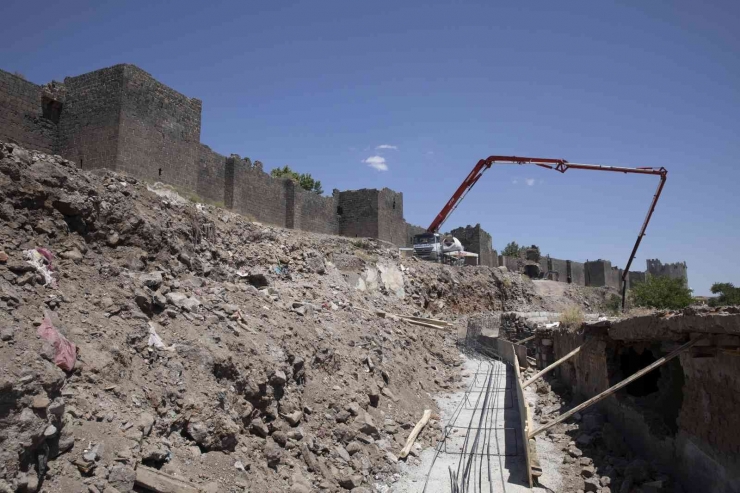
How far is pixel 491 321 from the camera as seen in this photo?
69.2 ft

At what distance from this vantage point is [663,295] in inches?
853

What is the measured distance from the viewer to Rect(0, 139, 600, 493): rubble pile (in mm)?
4109

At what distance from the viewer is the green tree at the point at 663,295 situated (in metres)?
21.0

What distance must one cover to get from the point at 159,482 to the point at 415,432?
16.3 feet

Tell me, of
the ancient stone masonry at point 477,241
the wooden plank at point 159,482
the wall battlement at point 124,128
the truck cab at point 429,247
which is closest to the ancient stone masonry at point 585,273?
the ancient stone masonry at point 477,241

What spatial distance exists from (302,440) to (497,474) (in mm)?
2916

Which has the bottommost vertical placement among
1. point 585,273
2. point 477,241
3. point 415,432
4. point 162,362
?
point 415,432

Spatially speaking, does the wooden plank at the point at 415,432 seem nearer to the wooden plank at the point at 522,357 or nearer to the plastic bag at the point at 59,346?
the plastic bag at the point at 59,346

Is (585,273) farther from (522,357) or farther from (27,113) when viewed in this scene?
(27,113)

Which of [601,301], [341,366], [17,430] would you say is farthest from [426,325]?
[601,301]

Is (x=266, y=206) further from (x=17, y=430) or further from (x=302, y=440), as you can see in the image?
(x=17, y=430)

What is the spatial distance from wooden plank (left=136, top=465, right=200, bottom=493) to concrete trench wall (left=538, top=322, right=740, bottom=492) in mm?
5345

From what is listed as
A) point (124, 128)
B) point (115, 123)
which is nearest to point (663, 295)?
point (124, 128)

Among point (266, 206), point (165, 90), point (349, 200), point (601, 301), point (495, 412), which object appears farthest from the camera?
point (601, 301)
